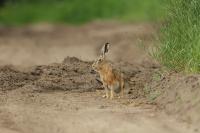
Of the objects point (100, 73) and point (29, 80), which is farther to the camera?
point (29, 80)

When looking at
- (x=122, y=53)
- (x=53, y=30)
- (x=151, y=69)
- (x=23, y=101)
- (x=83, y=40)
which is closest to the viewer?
(x=23, y=101)

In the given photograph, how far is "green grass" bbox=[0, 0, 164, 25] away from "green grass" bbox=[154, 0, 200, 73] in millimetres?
15920

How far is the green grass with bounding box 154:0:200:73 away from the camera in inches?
444

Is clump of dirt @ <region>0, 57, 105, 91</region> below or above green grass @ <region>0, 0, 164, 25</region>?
below

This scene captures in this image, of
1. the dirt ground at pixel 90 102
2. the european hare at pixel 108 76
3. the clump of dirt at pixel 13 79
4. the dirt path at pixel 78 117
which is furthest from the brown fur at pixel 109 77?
the clump of dirt at pixel 13 79

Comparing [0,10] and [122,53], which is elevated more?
[0,10]

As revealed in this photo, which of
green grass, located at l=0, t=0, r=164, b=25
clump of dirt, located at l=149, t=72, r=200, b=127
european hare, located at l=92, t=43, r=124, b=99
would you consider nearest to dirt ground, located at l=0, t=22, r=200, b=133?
clump of dirt, located at l=149, t=72, r=200, b=127

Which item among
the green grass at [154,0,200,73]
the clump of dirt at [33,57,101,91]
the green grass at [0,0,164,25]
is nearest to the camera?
the green grass at [154,0,200,73]

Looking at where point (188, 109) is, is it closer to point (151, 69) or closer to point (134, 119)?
point (134, 119)

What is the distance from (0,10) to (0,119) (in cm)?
2456

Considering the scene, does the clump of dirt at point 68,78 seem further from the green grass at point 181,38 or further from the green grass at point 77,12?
the green grass at point 77,12

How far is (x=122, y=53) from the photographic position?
825 inches

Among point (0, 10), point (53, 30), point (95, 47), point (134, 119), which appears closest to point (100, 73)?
point (134, 119)

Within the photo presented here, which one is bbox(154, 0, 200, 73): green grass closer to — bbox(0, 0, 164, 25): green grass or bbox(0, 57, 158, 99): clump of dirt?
bbox(0, 57, 158, 99): clump of dirt
